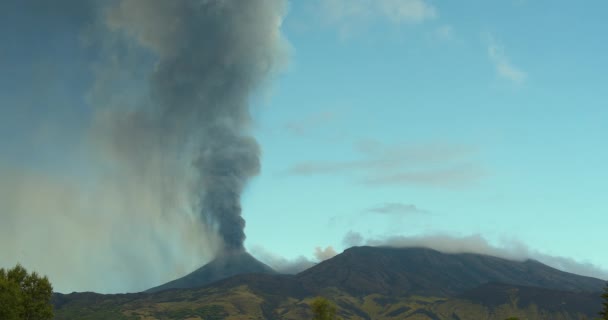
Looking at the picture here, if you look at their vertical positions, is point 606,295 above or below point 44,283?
below

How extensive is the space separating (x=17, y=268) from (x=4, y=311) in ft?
59.0

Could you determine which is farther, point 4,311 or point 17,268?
point 17,268

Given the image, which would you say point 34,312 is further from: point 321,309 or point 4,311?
point 321,309

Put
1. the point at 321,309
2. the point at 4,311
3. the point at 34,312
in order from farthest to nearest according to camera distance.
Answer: the point at 321,309 → the point at 34,312 → the point at 4,311

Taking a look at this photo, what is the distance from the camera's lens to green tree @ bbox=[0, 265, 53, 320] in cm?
9650

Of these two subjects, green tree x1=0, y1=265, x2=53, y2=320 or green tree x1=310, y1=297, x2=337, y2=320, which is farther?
green tree x1=310, y1=297, x2=337, y2=320

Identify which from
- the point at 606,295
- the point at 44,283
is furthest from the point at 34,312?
the point at 606,295

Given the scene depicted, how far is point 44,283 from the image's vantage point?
4311 inches

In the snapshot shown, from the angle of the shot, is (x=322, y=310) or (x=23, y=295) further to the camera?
(x=322, y=310)

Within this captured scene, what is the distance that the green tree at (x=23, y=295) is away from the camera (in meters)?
96.5

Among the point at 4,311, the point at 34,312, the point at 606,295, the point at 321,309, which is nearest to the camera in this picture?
the point at 4,311

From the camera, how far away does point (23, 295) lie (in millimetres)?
106062

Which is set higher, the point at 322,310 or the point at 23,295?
the point at 23,295

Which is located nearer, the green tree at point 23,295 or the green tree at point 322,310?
the green tree at point 23,295
